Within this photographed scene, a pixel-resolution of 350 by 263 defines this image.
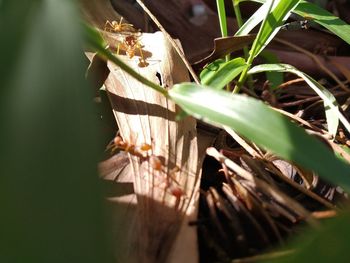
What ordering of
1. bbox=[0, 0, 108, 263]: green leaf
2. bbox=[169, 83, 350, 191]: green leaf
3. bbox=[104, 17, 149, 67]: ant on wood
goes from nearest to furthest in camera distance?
bbox=[0, 0, 108, 263]: green leaf, bbox=[169, 83, 350, 191]: green leaf, bbox=[104, 17, 149, 67]: ant on wood

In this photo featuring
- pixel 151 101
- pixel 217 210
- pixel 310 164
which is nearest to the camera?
pixel 310 164

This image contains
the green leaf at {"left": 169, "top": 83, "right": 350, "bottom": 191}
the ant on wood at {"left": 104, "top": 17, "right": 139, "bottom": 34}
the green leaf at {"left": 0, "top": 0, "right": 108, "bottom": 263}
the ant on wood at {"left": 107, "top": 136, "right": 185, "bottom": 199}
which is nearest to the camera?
the green leaf at {"left": 0, "top": 0, "right": 108, "bottom": 263}

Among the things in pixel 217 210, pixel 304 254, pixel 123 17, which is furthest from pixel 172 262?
pixel 123 17

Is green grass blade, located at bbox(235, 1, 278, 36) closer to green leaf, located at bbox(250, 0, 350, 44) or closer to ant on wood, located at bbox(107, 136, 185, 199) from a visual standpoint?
green leaf, located at bbox(250, 0, 350, 44)

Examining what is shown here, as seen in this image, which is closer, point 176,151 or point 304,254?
point 304,254

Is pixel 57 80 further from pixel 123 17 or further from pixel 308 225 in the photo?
pixel 123 17

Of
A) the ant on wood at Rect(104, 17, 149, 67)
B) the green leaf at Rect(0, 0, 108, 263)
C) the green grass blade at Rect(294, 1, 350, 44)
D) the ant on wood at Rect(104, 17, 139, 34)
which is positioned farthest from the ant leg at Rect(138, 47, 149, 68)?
the green leaf at Rect(0, 0, 108, 263)

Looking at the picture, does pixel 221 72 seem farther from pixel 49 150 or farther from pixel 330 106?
pixel 49 150
